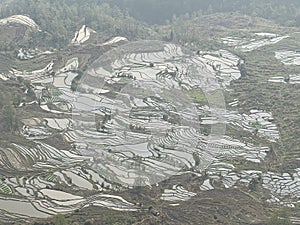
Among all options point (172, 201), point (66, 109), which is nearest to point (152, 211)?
point (172, 201)

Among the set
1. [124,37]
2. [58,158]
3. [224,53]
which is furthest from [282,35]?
[58,158]

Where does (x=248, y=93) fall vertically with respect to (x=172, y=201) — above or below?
above

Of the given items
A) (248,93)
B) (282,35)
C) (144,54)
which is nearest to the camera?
(248,93)

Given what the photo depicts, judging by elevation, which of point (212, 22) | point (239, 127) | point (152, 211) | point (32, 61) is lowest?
point (152, 211)

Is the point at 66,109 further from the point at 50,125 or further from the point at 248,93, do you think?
the point at 248,93

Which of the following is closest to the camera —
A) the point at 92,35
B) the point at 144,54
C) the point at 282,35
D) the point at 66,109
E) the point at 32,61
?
the point at 66,109

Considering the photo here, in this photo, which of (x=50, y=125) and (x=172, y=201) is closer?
(x=172, y=201)

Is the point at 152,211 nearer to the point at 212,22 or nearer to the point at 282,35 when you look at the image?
the point at 282,35

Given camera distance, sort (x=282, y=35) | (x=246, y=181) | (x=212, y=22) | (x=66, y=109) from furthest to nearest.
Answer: (x=212, y=22)
(x=282, y=35)
(x=66, y=109)
(x=246, y=181)

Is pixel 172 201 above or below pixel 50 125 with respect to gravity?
below
